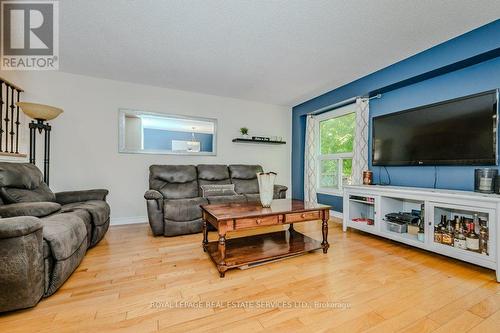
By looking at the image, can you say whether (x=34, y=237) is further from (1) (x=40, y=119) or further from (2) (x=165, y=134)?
(2) (x=165, y=134)

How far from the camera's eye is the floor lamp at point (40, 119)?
2.46 m

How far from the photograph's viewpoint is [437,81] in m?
2.55

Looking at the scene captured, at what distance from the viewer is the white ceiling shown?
180cm

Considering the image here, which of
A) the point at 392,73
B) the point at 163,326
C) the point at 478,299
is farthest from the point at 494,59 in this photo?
the point at 163,326

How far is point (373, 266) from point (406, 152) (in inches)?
62.0

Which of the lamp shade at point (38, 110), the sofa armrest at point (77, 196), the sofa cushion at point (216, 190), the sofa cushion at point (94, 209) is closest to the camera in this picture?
the sofa cushion at point (94, 209)

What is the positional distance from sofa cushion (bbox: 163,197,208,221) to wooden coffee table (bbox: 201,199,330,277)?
648 millimetres

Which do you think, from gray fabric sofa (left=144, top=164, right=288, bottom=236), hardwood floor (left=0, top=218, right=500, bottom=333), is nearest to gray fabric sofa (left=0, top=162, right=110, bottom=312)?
hardwood floor (left=0, top=218, right=500, bottom=333)

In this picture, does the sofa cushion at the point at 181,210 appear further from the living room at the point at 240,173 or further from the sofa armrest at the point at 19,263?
the sofa armrest at the point at 19,263

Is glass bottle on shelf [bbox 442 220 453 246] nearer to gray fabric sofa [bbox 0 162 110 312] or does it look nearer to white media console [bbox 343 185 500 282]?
white media console [bbox 343 185 500 282]

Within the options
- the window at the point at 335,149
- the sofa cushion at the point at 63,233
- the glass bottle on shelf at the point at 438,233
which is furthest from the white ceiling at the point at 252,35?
the glass bottle on shelf at the point at 438,233

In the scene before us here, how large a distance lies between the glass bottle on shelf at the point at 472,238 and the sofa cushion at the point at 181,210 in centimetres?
283

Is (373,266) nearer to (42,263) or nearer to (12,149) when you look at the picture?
(42,263)

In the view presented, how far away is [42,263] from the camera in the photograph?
141 centimetres
